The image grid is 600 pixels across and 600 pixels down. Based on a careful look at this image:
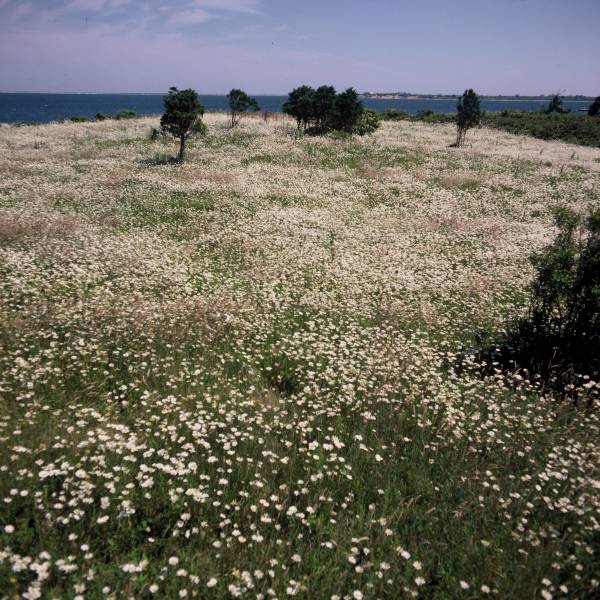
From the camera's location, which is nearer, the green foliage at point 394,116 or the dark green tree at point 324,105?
the dark green tree at point 324,105

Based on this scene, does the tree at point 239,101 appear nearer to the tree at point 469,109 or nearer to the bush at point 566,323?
the tree at point 469,109

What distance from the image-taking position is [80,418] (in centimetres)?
613

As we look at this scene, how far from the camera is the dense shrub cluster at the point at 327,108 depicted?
46062mm

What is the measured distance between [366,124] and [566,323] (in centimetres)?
4695

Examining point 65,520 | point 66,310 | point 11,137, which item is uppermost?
point 11,137

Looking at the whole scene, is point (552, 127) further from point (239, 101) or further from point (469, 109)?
point (239, 101)

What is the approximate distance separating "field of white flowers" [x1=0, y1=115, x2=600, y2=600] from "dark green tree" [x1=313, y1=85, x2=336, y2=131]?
35.3 meters

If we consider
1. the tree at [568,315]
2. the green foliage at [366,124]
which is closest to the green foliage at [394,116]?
Result: the green foliage at [366,124]

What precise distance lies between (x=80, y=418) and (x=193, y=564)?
10.3 feet

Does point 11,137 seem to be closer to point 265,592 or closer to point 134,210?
point 134,210

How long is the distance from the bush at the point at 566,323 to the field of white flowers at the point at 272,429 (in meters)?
0.96

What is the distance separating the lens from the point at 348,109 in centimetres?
4625

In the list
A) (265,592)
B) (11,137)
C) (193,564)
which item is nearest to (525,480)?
(265,592)

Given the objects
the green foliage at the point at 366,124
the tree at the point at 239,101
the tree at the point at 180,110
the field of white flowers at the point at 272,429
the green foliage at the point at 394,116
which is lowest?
the field of white flowers at the point at 272,429
